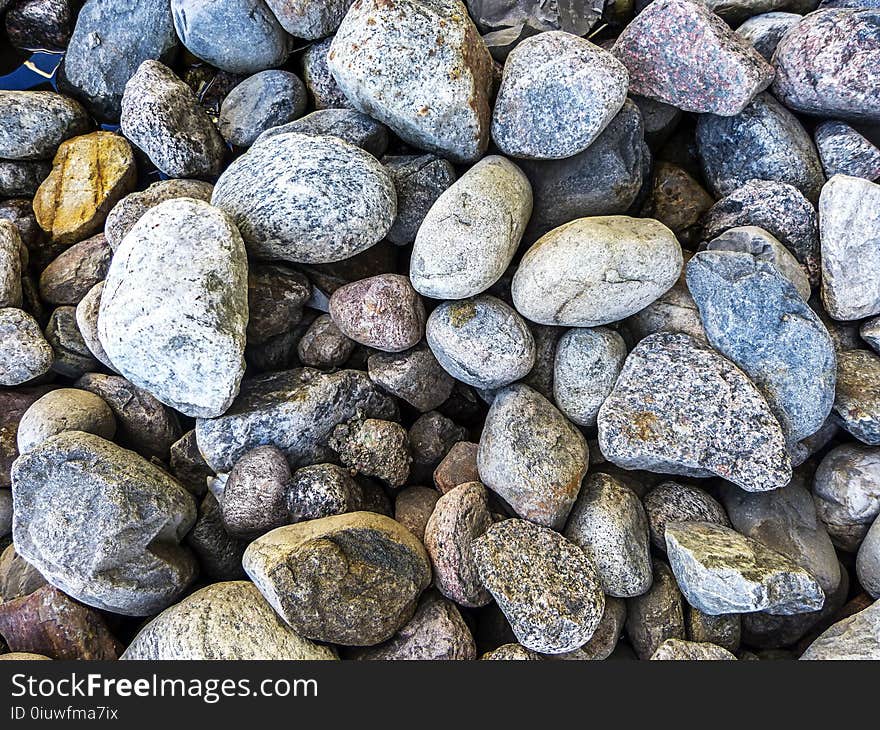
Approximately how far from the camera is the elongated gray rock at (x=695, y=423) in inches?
77.3

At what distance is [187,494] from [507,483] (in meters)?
0.96

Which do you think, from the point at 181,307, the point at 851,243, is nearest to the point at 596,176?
the point at 851,243

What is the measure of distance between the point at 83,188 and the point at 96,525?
54.9 inches

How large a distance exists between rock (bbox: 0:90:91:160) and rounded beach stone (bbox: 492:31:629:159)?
171cm

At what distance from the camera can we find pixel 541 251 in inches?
82.6

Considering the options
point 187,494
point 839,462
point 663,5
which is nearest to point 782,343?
point 839,462

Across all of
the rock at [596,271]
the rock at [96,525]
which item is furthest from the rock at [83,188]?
the rock at [596,271]

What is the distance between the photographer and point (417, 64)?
6.96ft

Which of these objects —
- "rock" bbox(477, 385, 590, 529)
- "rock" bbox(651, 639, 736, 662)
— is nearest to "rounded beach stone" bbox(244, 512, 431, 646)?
"rock" bbox(477, 385, 590, 529)

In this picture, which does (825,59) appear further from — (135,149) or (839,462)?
(135,149)

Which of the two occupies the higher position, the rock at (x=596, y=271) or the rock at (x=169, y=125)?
the rock at (x=169, y=125)

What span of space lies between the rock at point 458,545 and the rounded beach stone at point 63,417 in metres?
1.09

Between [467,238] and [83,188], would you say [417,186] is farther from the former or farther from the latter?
[83,188]

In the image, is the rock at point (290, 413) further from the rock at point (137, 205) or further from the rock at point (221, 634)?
the rock at point (137, 205)
